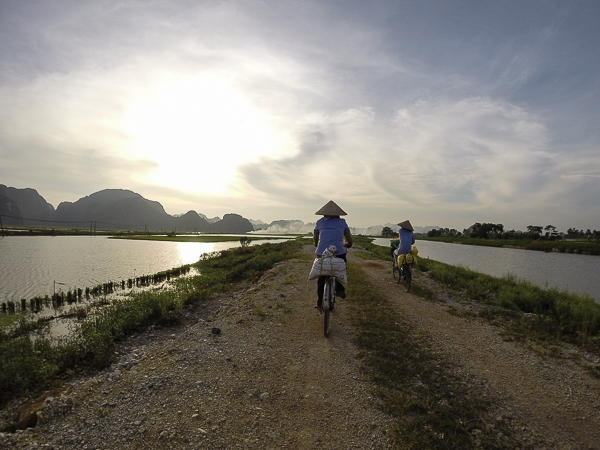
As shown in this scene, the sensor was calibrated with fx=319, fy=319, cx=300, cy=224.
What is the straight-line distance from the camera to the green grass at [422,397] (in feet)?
13.4

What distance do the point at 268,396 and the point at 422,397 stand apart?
247 centimetres

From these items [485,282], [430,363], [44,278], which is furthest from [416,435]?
[44,278]

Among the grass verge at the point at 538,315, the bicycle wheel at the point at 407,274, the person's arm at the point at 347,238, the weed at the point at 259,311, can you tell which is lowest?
the weed at the point at 259,311

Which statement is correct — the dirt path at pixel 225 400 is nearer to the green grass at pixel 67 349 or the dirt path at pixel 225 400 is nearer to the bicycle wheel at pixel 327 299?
the bicycle wheel at pixel 327 299

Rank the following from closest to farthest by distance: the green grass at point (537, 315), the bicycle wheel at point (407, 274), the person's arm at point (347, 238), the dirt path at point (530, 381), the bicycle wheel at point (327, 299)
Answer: the dirt path at point (530, 381) → the bicycle wheel at point (327, 299) → the green grass at point (537, 315) → the person's arm at point (347, 238) → the bicycle wheel at point (407, 274)

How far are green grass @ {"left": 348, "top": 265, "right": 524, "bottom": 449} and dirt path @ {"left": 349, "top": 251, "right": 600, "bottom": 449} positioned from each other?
1.44 ft

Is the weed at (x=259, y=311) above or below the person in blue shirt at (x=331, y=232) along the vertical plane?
below

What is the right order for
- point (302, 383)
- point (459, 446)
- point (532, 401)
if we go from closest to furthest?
point (459, 446), point (532, 401), point (302, 383)

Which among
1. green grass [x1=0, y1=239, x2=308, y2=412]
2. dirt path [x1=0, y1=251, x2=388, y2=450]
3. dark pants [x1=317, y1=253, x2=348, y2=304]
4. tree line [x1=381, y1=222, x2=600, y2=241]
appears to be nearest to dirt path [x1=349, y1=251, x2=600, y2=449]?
dirt path [x1=0, y1=251, x2=388, y2=450]

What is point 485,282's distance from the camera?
16391 mm

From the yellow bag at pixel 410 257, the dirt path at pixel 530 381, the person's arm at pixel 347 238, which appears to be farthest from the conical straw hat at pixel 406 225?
the person's arm at pixel 347 238

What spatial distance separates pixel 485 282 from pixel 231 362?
14.7m

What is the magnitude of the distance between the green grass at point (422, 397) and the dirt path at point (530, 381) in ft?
1.44

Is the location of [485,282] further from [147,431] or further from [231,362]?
[147,431]
